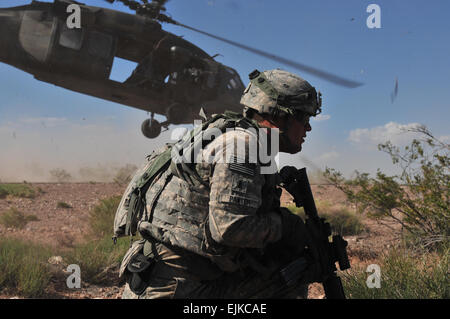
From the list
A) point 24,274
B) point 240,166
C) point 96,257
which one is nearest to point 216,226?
point 240,166

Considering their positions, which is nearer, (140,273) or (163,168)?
(140,273)

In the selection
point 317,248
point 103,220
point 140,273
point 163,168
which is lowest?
point 103,220

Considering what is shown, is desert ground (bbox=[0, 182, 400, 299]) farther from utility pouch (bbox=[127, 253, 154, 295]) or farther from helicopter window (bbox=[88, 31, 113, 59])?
helicopter window (bbox=[88, 31, 113, 59])

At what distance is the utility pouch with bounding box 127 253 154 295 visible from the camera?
2033mm

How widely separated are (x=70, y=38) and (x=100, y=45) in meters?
0.67

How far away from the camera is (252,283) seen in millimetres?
2135

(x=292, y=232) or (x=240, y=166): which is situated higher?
(x=240, y=166)

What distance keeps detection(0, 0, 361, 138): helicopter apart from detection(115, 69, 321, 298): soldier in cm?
563

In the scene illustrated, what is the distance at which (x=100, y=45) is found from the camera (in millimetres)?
9203

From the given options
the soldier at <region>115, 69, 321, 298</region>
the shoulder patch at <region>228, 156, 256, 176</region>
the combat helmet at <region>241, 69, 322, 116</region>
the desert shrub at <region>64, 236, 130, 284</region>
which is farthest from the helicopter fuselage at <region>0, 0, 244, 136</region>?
the shoulder patch at <region>228, 156, 256, 176</region>

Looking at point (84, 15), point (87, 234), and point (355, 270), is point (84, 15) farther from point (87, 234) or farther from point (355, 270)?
point (355, 270)

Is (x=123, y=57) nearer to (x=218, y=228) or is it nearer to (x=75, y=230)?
(x=75, y=230)

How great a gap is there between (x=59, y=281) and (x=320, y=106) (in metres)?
3.86

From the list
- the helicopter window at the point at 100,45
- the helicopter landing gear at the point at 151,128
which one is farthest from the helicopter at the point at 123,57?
the helicopter landing gear at the point at 151,128
